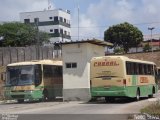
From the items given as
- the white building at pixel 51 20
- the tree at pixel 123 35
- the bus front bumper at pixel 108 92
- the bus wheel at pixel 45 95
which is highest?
the white building at pixel 51 20

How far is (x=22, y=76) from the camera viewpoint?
3378 cm

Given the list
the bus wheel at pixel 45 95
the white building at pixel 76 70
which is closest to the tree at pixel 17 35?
the bus wheel at pixel 45 95

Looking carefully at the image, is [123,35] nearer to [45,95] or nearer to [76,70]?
[45,95]

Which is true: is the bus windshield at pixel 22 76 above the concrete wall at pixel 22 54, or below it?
below

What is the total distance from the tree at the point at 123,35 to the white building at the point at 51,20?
23285 mm

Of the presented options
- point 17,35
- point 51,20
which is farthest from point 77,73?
point 51,20

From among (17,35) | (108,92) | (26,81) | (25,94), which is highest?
(17,35)

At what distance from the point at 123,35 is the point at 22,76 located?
64.7 m

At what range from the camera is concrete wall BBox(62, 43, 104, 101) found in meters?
33.5

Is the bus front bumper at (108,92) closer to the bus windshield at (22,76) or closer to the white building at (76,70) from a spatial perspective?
the white building at (76,70)

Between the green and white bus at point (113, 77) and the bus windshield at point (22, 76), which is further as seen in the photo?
the bus windshield at point (22, 76)

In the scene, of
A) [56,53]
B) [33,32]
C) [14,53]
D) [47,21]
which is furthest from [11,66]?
[47,21]

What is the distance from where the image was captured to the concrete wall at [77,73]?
33500mm

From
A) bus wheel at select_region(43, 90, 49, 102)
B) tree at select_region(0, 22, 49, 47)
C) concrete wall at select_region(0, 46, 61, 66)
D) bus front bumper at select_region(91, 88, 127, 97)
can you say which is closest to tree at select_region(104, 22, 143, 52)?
tree at select_region(0, 22, 49, 47)
